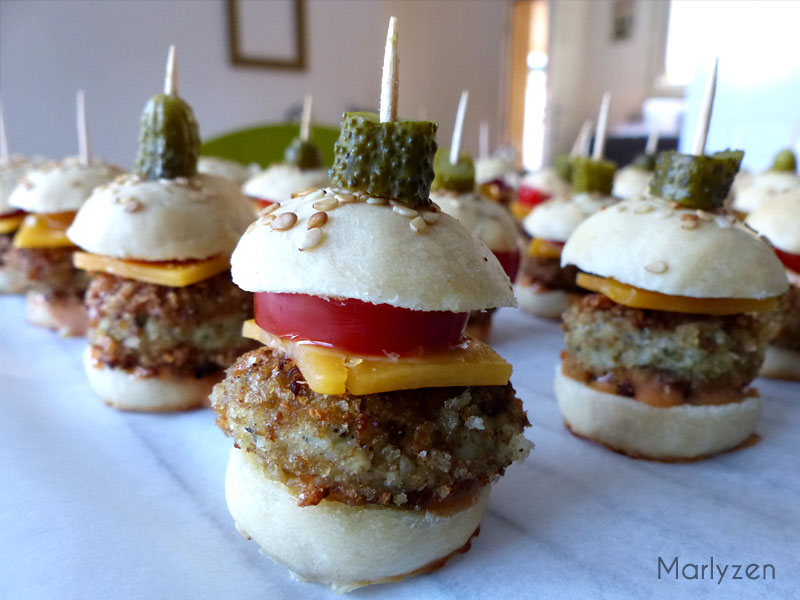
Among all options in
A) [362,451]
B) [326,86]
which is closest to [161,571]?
[362,451]

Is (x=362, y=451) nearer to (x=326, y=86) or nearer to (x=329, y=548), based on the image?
(x=329, y=548)

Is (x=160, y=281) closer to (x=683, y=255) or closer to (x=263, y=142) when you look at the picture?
(x=683, y=255)

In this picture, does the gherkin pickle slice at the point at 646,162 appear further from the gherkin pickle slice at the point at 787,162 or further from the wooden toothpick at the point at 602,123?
the wooden toothpick at the point at 602,123

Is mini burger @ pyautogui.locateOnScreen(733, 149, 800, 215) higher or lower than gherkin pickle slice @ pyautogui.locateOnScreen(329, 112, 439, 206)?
lower

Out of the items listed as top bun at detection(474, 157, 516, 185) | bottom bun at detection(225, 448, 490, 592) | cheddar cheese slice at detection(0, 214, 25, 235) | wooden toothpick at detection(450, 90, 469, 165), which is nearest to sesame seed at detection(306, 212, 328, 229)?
bottom bun at detection(225, 448, 490, 592)

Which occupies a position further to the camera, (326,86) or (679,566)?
(326,86)

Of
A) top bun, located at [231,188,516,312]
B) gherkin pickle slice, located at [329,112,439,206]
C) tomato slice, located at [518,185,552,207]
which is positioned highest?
gherkin pickle slice, located at [329,112,439,206]

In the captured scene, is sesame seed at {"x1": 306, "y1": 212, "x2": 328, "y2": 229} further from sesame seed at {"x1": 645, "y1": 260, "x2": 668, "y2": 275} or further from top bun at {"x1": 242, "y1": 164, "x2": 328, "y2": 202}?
top bun at {"x1": 242, "y1": 164, "x2": 328, "y2": 202}
